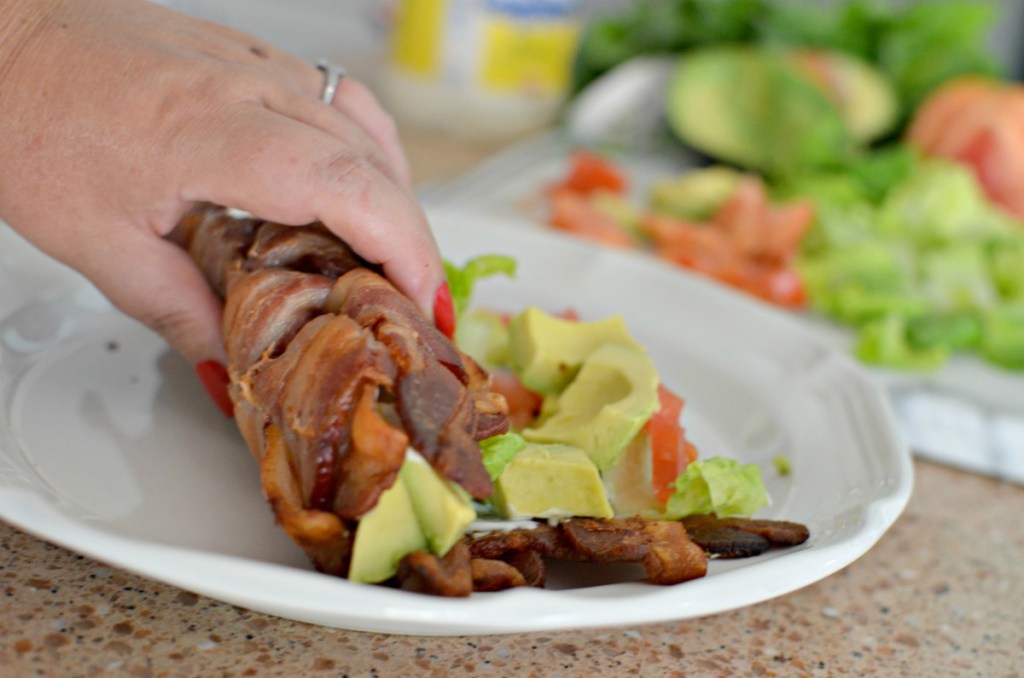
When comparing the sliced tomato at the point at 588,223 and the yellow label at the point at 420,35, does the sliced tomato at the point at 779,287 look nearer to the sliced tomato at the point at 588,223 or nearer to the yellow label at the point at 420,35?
the sliced tomato at the point at 588,223

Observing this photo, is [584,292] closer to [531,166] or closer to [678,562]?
[678,562]

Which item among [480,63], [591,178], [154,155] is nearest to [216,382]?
[154,155]

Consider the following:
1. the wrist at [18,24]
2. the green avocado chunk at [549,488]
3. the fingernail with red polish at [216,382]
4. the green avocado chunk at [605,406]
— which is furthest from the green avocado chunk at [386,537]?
the wrist at [18,24]

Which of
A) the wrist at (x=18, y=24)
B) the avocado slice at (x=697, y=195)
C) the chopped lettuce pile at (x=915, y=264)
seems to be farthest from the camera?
the avocado slice at (x=697, y=195)

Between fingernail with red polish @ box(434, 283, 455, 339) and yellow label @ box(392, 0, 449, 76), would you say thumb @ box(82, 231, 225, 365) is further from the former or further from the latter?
yellow label @ box(392, 0, 449, 76)

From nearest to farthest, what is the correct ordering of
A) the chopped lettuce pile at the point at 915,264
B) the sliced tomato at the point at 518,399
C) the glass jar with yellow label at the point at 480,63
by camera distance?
the sliced tomato at the point at 518,399 < the chopped lettuce pile at the point at 915,264 < the glass jar with yellow label at the point at 480,63

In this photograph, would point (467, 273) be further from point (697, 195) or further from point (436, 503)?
point (697, 195)

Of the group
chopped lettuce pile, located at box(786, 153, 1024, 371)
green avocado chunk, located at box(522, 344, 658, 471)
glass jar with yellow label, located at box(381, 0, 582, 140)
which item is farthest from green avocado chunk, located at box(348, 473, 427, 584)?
glass jar with yellow label, located at box(381, 0, 582, 140)
